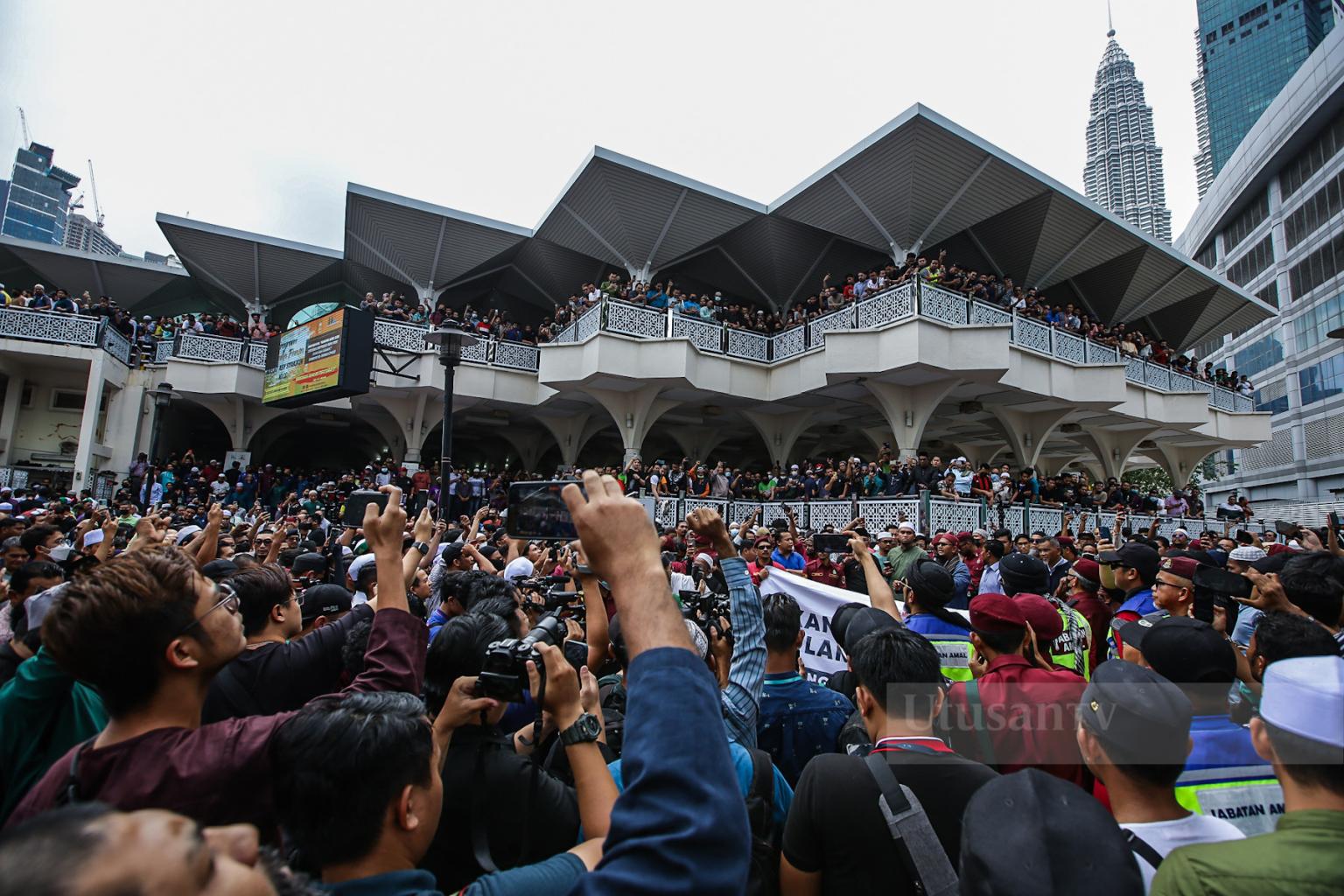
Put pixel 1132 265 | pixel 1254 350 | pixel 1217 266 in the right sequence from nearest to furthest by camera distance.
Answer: pixel 1132 265, pixel 1254 350, pixel 1217 266

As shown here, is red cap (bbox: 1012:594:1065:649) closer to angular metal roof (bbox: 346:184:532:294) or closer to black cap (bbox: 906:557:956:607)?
black cap (bbox: 906:557:956:607)

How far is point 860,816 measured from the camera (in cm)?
187

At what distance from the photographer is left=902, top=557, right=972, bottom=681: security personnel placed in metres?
3.76

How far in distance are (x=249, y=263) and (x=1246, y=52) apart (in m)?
111

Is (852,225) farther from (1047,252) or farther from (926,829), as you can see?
(926,829)

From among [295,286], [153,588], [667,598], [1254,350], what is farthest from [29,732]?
[1254,350]

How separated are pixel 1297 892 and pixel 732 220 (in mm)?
21558

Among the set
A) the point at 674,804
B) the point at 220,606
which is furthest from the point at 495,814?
the point at 674,804

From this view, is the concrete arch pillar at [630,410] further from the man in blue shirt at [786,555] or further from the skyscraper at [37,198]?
the skyscraper at [37,198]

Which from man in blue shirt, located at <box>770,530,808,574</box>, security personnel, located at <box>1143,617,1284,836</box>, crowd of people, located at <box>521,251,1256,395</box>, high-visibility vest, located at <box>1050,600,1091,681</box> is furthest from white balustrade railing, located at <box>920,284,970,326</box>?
security personnel, located at <box>1143,617,1284,836</box>

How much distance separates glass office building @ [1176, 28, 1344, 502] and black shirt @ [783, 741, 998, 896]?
42.0 m

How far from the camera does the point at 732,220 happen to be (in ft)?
69.6

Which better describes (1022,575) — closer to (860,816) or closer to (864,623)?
(864,623)

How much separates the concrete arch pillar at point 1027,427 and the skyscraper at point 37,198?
637ft
